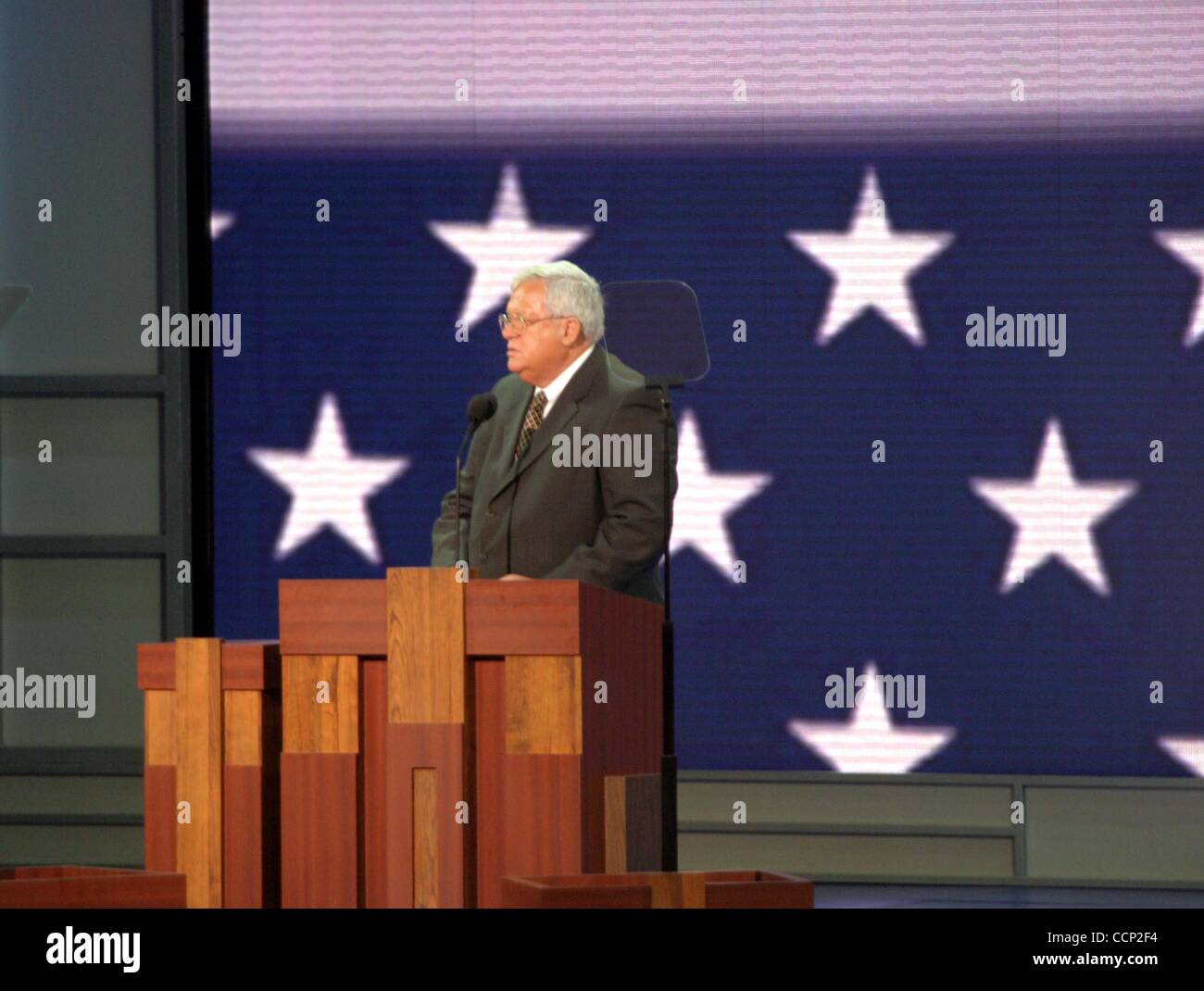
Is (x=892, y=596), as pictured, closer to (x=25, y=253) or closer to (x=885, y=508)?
(x=885, y=508)

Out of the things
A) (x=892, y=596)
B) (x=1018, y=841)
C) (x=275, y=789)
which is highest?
(x=892, y=596)

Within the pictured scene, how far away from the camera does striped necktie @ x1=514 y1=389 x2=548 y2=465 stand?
15.0 ft

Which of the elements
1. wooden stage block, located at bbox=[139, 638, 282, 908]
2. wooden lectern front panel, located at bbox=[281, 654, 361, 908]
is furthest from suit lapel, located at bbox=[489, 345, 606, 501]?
wooden lectern front panel, located at bbox=[281, 654, 361, 908]

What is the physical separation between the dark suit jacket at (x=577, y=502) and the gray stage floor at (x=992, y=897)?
1.82 m

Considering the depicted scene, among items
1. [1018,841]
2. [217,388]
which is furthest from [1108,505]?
[217,388]

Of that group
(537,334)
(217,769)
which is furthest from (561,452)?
(217,769)

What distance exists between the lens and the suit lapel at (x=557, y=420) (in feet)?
14.9

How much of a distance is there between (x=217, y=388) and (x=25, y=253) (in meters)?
0.80

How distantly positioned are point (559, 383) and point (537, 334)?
0.40 feet

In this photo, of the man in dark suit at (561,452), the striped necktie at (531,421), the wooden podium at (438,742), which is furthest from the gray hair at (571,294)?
the wooden podium at (438,742)

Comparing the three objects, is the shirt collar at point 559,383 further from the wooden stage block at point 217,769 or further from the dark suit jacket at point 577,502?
the wooden stage block at point 217,769

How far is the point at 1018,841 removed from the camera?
6527mm

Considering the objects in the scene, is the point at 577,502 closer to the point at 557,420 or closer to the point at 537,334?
the point at 557,420
